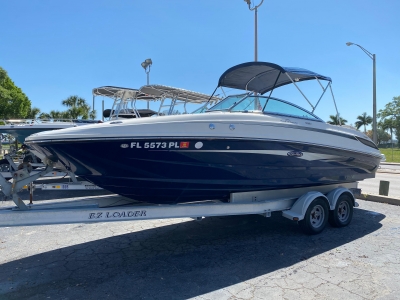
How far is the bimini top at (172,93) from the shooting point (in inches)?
389

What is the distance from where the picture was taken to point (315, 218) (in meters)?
5.52

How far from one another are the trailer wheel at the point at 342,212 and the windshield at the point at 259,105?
163 centimetres

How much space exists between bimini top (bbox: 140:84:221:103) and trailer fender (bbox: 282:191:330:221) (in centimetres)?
555

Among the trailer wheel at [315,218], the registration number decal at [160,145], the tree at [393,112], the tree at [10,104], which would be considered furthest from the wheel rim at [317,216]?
the tree at [393,112]

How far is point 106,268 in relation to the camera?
4.06 m

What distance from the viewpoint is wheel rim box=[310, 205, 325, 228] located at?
17.9 ft

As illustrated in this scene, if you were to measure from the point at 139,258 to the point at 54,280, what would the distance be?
1.07m

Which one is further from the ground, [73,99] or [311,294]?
[73,99]

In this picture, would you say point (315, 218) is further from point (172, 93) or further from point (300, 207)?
point (172, 93)

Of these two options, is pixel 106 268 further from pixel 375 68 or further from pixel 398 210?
pixel 375 68

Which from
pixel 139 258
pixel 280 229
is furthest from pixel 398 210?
pixel 139 258

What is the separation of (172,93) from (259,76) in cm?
411

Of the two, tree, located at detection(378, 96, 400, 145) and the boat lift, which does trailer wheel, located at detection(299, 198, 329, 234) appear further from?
tree, located at detection(378, 96, 400, 145)

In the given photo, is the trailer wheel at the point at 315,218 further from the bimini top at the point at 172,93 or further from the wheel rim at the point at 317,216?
the bimini top at the point at 172,93
